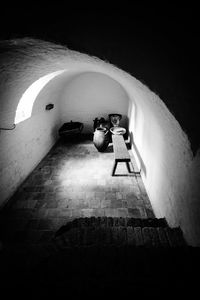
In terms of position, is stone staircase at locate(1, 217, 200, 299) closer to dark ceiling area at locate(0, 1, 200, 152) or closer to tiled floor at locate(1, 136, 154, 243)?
dark ceiling area at locate(0, 1, 200, 152)

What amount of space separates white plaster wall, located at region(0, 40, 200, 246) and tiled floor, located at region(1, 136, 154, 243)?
0.44 metres

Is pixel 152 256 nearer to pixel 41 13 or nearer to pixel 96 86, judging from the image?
pixel 41 13

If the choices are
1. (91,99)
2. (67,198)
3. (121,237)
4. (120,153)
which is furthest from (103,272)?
(91,99)

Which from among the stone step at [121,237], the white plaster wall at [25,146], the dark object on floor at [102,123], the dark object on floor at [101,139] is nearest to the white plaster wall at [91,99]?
the dark object on floor at [102,123]

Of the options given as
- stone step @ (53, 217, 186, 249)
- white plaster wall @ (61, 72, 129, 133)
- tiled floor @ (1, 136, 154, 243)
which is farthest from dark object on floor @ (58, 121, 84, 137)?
stone step @ (53, 217, 186, 249)

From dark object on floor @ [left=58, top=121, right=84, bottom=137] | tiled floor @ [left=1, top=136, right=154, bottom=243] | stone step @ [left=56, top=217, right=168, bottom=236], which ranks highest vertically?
dark object on floor @ [left=58, top=121, right=84, bottom=137]

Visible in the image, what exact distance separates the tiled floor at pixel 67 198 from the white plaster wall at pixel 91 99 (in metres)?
4.08

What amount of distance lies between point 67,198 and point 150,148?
2954mm

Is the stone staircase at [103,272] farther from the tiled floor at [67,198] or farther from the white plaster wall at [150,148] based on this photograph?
the tiled floor at [67,198]

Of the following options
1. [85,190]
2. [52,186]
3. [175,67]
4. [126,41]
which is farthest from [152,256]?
[52,186]

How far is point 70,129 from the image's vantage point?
425 inches

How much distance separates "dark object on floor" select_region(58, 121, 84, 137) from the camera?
33.7 ft

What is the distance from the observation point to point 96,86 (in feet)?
37.0

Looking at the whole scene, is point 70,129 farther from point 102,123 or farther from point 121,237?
point 121,237
